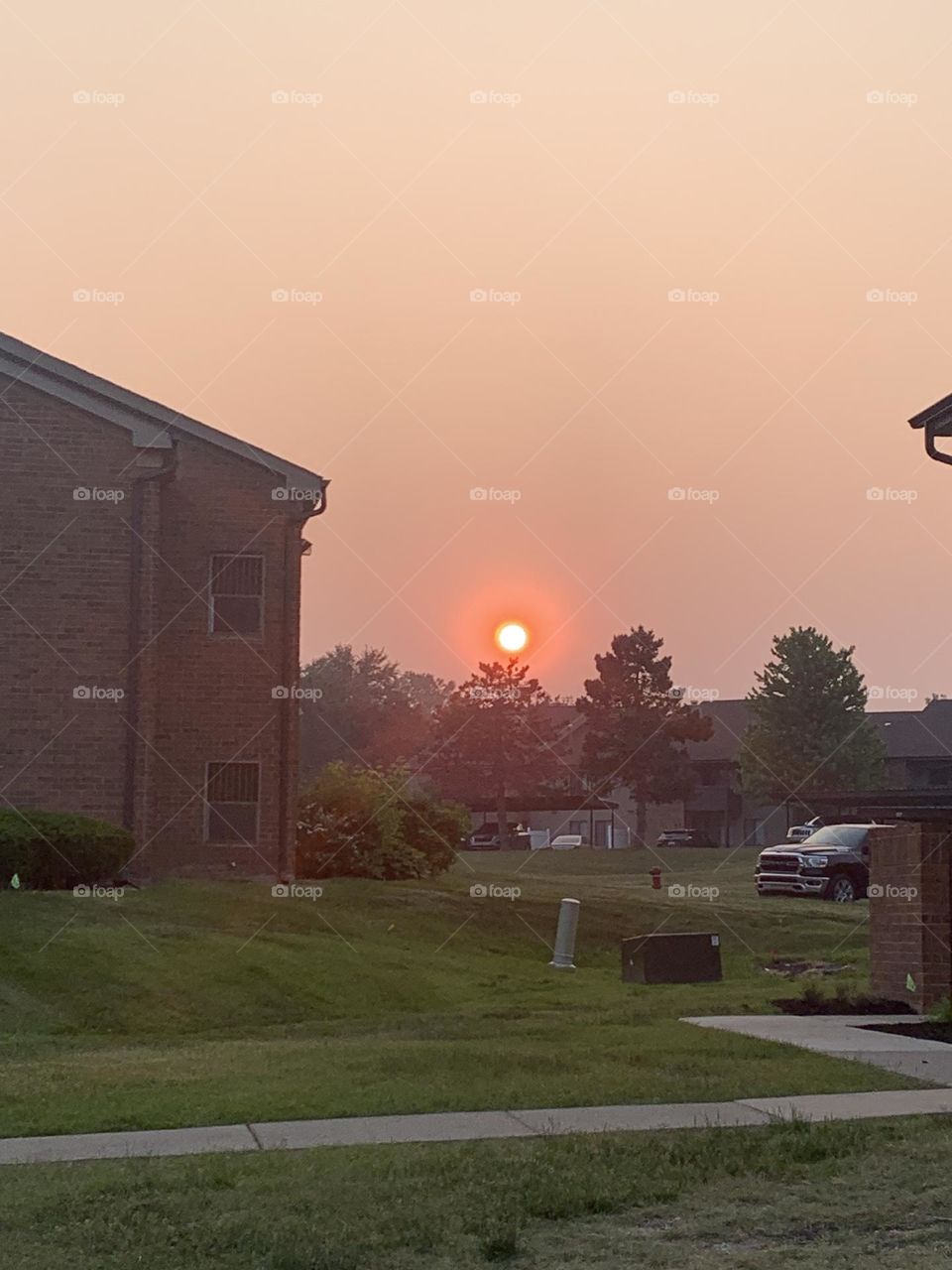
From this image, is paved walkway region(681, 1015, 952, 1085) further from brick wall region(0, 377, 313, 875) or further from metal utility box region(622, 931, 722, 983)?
brick wall region(0, 377, 313, 875)

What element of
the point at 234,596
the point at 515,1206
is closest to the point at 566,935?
the point at 234,596

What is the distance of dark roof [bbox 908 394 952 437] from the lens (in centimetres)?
1612

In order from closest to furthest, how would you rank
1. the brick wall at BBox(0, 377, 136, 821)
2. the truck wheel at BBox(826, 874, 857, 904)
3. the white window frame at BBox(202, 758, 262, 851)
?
the brick wall at BBox(0, 377, 136, 821), the white window frame at BBox(202, 758, 262, 851), the truck wheel at BBox(826, 874, 857, 904)

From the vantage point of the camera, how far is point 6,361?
25.8 m

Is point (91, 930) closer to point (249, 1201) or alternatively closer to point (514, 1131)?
point (514, 1131)

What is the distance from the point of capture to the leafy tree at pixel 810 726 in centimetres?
6838

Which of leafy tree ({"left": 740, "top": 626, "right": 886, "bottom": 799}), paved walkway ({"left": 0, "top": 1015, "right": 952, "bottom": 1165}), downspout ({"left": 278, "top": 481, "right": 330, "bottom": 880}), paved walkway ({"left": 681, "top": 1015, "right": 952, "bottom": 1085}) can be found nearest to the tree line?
leafy tree ({"left": 740, "top": 626, "right": 886, "bottom": 799})

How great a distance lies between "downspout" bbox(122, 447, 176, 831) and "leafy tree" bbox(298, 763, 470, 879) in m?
4.05

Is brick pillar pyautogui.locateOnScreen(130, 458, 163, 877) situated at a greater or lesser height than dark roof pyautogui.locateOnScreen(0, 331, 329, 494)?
lesser

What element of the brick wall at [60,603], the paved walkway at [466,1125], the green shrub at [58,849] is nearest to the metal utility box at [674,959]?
the green shrub at [58,849]

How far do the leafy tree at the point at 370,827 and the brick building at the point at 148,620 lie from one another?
1.73m

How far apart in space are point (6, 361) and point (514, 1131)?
65.2 ft

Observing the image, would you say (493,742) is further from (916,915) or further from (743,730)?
(916,915)

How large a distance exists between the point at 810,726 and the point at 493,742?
58.4 feet
